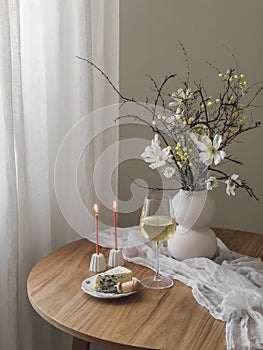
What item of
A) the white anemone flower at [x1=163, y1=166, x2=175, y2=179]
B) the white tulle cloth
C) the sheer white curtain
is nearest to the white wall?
the sheer white curtain

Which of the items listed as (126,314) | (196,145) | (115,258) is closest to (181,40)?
(196,145)

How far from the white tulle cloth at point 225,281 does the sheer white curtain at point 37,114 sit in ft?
0.86

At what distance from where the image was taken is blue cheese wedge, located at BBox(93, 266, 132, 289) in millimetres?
1590

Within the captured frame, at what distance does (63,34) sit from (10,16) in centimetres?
27

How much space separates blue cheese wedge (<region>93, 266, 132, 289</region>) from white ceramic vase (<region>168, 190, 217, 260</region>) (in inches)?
9.2

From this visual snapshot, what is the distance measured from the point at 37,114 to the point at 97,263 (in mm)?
576

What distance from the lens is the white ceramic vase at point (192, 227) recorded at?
1.77m

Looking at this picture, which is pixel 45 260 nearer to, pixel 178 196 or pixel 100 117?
pixel 178 196

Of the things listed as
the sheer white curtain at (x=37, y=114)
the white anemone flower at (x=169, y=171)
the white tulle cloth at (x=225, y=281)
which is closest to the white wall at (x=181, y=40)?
the sheer white curtain at (x=37, y=114)

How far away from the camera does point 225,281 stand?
1.61 metres

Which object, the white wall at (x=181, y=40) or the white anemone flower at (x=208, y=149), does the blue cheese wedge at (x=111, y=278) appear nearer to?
the white anemone flower at (x=208, y=149)

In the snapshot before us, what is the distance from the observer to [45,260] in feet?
6.13

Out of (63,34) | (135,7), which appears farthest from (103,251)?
(135,7)

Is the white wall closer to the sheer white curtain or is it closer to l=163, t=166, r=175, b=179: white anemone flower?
the sheer white curtain
